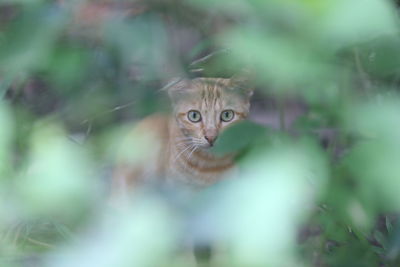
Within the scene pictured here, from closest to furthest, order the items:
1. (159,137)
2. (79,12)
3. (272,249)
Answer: (272,249) → (79,12) → (159,137)

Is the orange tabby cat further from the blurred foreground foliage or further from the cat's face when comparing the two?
the blurred foreground foliage

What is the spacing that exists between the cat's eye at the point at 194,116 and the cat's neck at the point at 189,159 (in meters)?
0.17

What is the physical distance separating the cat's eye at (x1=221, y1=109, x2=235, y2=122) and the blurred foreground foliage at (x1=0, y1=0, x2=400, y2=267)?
4.74 feet

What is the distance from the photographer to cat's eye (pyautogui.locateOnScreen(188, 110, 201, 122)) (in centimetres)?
255

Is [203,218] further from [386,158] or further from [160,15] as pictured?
[160,15]

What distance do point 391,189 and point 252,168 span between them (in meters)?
0.12

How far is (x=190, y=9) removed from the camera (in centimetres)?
68

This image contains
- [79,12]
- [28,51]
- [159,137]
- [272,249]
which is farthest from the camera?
[159,137]

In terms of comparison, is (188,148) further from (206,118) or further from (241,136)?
(241,136)

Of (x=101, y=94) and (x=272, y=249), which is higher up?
(x=101, y=94)

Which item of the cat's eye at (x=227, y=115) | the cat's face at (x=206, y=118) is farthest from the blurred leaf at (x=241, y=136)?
the cat's eye at (x=227, y=115)

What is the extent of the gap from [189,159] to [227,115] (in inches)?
25.0

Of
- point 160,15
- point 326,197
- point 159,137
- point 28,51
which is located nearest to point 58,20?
point 28,51

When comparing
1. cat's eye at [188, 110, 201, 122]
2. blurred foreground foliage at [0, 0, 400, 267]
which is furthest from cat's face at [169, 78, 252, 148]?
blurred foreground foliage at [0, 0, 400, 267]
